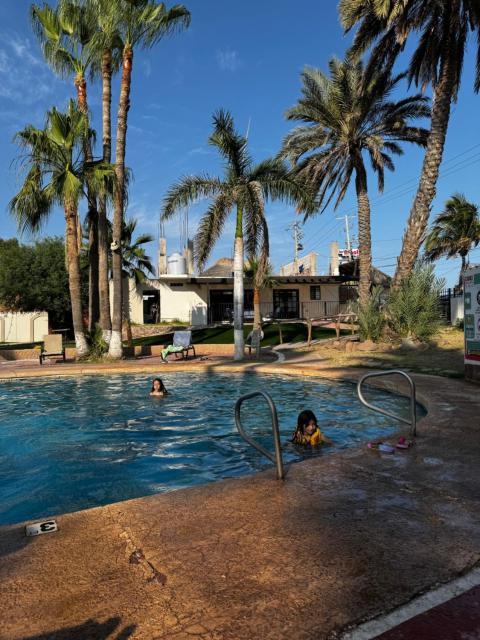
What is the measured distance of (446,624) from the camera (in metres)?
2.16

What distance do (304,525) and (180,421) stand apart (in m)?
6.11

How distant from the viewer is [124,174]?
18.4m

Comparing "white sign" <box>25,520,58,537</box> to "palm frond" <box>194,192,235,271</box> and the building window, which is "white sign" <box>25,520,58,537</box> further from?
the building window

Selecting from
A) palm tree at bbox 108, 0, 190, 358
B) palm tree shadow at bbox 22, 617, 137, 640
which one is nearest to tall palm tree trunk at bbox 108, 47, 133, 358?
palm tree at bbox 108, 0, 190, 358

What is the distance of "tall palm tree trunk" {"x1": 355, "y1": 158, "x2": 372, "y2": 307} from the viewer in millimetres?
21656

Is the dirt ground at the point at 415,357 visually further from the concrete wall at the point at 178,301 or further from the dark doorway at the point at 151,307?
the dark doorway at the point at 151,307

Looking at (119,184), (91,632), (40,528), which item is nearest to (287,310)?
(119,184)

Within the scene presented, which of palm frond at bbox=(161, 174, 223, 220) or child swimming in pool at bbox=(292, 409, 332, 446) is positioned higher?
palm frond at bbox=(161, 174, 223, 220)

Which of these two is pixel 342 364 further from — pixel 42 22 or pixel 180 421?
pixel 42 22

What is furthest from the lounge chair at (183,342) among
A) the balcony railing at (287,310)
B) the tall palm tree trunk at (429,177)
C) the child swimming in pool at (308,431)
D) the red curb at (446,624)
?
the balcony railing at (287,310)

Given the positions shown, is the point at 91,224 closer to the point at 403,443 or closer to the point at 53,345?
the point at 53,345

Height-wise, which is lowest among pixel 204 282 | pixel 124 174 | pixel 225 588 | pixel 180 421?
pixel 180 421

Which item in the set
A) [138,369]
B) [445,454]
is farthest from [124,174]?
[445,454]

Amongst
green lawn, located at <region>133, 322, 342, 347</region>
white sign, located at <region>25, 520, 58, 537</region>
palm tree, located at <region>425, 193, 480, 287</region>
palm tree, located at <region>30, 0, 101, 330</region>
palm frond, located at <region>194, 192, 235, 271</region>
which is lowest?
white sign, located at <region>25, 520, 58, 537</region>
